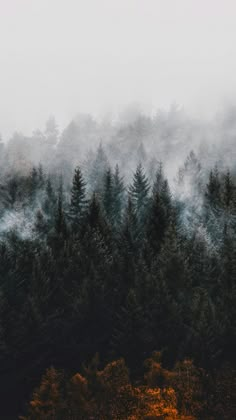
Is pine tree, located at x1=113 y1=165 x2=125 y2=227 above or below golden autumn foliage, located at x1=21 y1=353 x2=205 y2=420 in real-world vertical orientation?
above

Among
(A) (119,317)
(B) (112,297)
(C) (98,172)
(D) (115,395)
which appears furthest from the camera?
(C) (98,172)

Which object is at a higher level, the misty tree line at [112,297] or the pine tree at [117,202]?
the pine tree at [117,202]

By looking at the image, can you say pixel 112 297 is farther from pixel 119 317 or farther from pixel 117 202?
pixel 117 202

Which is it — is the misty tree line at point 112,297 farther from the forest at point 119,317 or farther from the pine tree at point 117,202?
the pine tree at point 117,202

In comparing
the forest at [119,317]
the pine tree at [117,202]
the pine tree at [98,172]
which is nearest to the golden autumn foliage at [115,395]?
the forest at [119,317]

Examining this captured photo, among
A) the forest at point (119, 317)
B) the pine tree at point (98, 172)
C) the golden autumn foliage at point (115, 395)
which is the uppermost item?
the pine tree at point (98, 172)

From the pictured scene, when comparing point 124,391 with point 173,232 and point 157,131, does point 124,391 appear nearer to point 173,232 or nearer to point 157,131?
point 173,232

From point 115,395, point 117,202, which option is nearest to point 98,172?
point 117,202

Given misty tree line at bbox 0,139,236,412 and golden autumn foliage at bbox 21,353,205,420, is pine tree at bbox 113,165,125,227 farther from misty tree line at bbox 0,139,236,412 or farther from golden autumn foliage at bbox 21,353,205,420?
golden autumn foliage at bbox 21,353,205,420

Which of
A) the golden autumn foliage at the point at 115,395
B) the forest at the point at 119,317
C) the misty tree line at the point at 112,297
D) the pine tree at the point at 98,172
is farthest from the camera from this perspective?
the pine tree at the point at 98,172

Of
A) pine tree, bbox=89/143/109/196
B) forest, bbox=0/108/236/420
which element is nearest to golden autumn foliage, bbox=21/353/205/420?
forest, bbox=0/108/236/420

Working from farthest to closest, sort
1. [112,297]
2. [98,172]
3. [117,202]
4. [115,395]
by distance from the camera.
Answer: [98,172] < [117,202] < [112,297] < [115,395]

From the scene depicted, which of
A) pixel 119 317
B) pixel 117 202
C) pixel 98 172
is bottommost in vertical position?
pixel 119 317

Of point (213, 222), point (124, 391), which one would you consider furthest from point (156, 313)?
point (213, 222)
